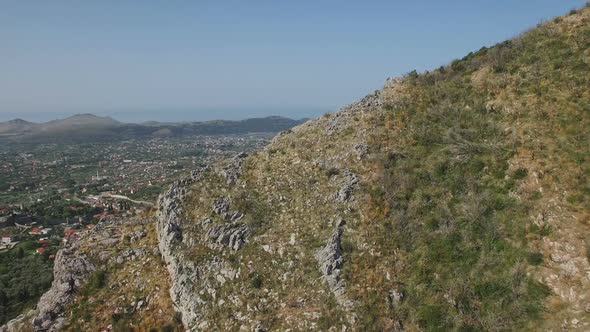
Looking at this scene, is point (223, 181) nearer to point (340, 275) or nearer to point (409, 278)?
point (340, 275)

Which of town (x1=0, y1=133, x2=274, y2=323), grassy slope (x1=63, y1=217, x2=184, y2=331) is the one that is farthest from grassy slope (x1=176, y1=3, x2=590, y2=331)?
town (x1=0, y1=133, x2=274, y2=323)

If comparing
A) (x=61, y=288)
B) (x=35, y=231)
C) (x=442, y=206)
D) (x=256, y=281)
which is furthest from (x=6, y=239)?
(x=442, y=206)

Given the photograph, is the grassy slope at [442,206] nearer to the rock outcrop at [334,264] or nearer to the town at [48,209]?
the rock outcrop at [334,264]

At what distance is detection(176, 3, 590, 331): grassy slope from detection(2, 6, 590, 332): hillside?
0.08 m

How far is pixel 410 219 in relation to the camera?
69.2 feet

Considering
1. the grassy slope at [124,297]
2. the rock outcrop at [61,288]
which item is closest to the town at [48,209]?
the rock outcrop at [61,288]

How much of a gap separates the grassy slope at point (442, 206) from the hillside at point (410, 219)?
0.25 ft

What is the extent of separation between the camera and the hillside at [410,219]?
55.7 feet

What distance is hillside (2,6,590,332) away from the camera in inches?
668

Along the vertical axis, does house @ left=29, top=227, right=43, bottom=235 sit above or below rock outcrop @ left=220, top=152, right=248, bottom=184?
below

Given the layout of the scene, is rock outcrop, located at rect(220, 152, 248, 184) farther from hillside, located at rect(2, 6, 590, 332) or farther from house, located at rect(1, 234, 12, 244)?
house, located at rect(1, 234, 12, 244)

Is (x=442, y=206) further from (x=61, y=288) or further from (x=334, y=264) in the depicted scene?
(x=61, y=288)

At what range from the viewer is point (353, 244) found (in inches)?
810

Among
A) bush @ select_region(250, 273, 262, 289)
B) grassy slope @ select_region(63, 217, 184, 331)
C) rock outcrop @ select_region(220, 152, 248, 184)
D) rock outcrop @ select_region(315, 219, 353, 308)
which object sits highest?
rock outcrop @ select_region(220, 152, 248, 184)
